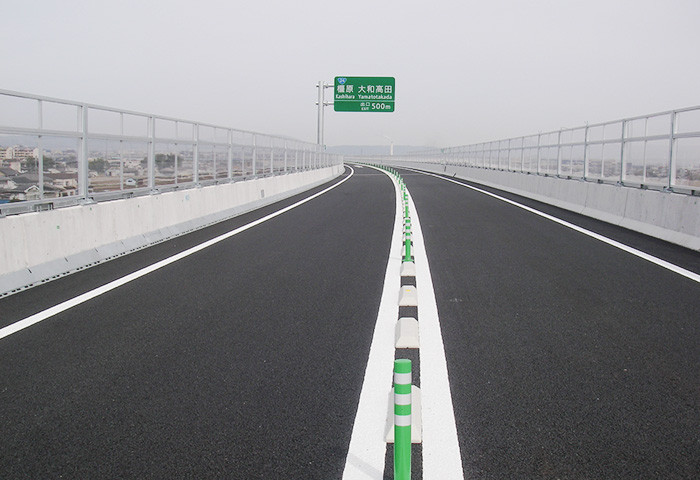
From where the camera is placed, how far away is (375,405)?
15.5ft

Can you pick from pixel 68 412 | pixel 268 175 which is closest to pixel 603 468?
pixel 68 412

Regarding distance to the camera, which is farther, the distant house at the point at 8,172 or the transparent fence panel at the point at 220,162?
the transparent fence panel at the point at 220,162

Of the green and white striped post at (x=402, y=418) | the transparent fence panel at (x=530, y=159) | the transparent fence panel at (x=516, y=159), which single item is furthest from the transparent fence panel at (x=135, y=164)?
the transparent fence panel at (x=516, y=159)

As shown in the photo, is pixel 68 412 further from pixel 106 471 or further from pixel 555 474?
pixel 555 474

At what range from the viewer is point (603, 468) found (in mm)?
3840

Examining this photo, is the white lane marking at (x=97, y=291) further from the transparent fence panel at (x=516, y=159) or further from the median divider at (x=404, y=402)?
the transparent fence panel at (x=516, y=159)

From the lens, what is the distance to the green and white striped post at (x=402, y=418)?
3.00 m

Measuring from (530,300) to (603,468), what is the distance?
14.5 feet

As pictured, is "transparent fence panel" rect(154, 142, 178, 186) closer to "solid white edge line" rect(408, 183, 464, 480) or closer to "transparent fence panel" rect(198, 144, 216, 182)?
"transparent fence panel" rect(198, 144, 216, 182)

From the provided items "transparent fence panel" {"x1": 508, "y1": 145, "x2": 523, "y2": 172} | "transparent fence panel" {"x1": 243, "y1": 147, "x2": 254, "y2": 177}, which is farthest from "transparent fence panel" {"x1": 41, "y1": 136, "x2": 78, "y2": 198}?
"transparent fence panel" {"x1": 508, "y1": 145, "x2": 523, "y2": 172}

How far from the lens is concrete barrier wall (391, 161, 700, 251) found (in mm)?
12984

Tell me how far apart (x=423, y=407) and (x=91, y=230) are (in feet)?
24.7

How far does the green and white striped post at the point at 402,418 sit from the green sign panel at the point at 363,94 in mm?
51775

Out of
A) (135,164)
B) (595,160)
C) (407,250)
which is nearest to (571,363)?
(407,250)
